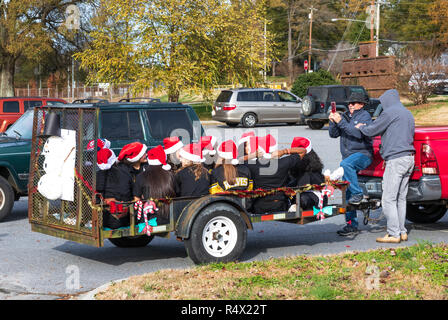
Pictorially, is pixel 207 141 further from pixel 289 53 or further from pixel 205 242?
pixel 289 53

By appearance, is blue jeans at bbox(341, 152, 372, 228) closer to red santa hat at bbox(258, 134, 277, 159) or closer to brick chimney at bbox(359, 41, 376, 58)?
red santa hat at bbox(258, 134, 277, 159)

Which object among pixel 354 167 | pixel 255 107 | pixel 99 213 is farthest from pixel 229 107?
pixel 99 213

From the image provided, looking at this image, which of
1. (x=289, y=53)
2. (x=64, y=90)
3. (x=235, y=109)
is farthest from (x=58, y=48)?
(x=289, y=53)

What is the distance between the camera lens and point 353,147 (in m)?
9.08

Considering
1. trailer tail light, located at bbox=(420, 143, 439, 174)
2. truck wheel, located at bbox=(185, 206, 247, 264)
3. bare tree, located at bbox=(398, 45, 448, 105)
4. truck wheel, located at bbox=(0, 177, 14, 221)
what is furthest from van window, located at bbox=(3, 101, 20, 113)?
bare tree, located at bbox=(398, 45, 448, 105)

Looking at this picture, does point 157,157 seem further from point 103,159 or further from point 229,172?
point 229,172

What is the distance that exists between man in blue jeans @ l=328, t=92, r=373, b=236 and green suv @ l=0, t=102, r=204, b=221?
2.34 m

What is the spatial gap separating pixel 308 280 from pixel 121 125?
186 inches

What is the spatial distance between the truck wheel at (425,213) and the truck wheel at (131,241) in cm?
416

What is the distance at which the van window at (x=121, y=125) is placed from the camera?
9.90 metres

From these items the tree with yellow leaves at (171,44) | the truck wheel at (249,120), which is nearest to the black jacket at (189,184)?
the truck wheel at (249,120)

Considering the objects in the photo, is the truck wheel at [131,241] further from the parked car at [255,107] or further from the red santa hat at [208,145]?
the parked car at [255,107]
